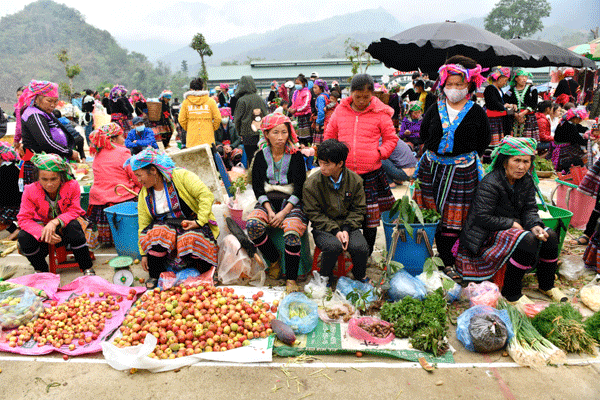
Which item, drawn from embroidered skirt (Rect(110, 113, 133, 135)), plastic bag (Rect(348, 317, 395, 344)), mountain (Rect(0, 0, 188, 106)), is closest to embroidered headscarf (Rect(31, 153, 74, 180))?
plastic bag (Rect(348, 317, 395, 344))

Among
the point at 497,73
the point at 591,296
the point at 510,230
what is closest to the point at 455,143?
the point at 510,230

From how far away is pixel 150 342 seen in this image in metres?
2.82

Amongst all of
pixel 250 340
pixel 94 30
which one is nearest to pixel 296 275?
pixel 250 340

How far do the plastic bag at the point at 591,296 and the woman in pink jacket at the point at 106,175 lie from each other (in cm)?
466

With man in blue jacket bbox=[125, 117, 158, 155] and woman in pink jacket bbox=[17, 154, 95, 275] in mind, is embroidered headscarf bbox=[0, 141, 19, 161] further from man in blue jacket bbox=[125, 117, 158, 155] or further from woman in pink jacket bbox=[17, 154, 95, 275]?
man in blue jacket bbox=[125, 117, 158, 155]

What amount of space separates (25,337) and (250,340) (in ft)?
5.68

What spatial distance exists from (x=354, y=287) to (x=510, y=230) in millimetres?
1410

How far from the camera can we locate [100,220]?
4684mm

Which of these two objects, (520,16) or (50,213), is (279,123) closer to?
(50,213)

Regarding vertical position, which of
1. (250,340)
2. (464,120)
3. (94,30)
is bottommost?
(250,340)

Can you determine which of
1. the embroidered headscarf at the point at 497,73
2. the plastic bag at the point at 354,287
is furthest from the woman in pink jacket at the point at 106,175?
the embroidered headscarf at the point at 497,73

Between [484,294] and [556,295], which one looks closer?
[484,294]

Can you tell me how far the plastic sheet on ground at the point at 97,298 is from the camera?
2.95 meters

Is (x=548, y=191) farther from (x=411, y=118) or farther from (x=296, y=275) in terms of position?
(x=296, y=275)
